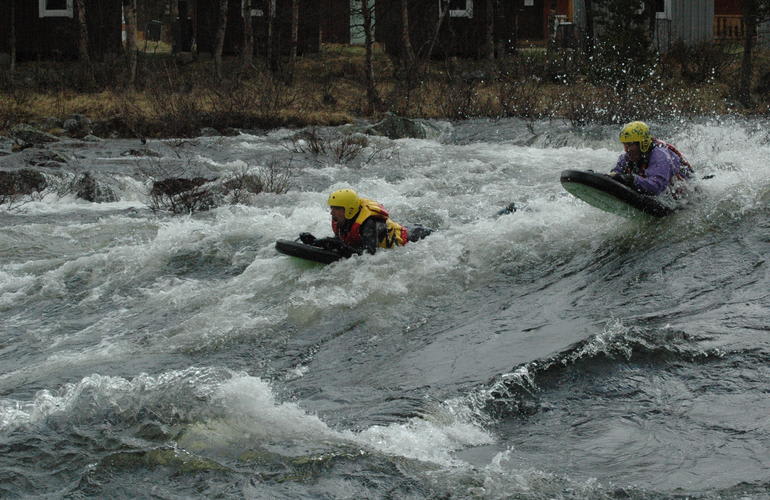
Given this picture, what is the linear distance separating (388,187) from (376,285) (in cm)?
592

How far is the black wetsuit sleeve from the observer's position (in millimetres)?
9344

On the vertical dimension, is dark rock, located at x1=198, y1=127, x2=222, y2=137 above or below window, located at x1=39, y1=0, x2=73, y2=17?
below

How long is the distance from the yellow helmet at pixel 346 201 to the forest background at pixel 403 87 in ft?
38.6

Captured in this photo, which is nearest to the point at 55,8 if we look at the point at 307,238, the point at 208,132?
the point at 208,132

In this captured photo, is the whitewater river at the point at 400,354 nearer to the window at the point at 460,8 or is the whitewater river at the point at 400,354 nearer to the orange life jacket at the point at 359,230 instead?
the orange life jacket at the point at 359,230

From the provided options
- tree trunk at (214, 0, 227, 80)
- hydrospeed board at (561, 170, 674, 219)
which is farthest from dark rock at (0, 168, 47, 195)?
tree trunk at (214, 0, 227, 80)

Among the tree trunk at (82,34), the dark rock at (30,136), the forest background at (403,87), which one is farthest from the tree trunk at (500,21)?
the dark rock at (30,136)

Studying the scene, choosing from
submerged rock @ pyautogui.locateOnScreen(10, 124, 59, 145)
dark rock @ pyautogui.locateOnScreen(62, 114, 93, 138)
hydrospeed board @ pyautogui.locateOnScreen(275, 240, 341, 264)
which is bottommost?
hydrospeed board @ pyautogui.locateOnScreen(275, 240, 341, 264)

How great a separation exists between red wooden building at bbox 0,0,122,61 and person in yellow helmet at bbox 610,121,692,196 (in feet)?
79.5

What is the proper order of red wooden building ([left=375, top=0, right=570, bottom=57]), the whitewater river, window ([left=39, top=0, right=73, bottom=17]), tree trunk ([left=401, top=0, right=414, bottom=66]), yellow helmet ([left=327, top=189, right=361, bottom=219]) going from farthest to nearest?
red wooden building ([left=375, top=0, right=570, bottom=57]) → window ([left=39, top=0, right=73, bottom=17]) → tree trunk ([left=401, top=0, right=414, bottom=66]) → yellow helmet ([left=327, top=189, right=361, bottom=219]) → the whitewater river

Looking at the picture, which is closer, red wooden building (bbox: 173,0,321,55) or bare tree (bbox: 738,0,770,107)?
bare tree (bbox: 738,0,770,107)

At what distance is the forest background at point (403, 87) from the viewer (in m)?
21.6

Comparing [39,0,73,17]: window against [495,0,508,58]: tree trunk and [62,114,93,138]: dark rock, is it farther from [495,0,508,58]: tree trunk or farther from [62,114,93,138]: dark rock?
[495,0,508,58]: tree trunk

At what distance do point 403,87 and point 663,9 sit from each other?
1316 centimetres
